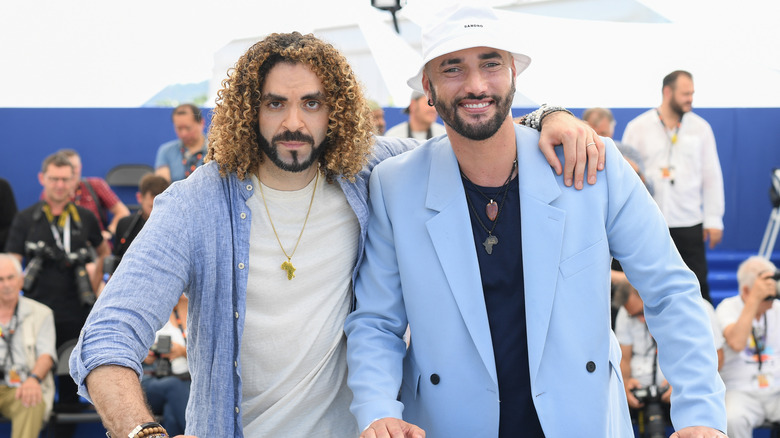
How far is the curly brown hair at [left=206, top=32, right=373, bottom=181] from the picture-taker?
2164mm

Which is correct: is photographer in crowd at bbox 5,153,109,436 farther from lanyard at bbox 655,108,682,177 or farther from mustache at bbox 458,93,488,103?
lanyard at bbox 655,108,682,177

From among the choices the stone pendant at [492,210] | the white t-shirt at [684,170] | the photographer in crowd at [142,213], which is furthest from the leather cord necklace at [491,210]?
the white t-shirt at [684,170]

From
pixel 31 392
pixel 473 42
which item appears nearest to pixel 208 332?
pixel 473 42

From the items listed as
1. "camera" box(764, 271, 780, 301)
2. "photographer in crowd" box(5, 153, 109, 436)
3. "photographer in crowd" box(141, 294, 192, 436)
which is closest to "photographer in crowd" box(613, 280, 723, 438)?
"camera" box(764, 271, 780, 301)

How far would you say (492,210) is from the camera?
2148 millimetres

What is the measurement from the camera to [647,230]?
6.65 feet

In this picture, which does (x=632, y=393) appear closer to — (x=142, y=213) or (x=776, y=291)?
(x=776, y=291)

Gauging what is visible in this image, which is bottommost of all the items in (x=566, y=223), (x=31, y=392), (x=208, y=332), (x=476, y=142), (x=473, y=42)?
(x=31, y=392)

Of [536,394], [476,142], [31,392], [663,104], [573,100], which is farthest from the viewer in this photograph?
[573,100]

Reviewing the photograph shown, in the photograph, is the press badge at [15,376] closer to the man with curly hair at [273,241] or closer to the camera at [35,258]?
the camera at [35,258]

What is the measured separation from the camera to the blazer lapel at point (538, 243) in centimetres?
199

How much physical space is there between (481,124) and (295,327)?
686mm

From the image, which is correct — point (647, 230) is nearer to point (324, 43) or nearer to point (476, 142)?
point (476, 142)

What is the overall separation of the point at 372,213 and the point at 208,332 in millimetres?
538
